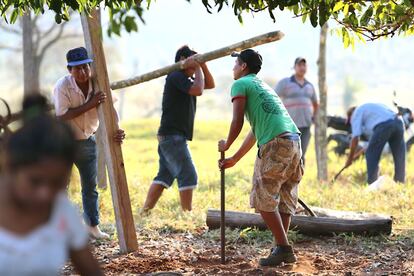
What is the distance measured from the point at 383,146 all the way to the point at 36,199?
886cm

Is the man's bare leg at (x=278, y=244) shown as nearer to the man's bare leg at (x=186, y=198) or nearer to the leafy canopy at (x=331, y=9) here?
the leafy canopy at (x=331, y=9)

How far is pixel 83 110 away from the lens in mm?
6465

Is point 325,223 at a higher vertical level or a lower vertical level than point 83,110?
lower

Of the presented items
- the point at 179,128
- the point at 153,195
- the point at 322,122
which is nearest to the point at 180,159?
the point at 179,128

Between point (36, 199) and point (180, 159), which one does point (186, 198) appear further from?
point (36, 199)

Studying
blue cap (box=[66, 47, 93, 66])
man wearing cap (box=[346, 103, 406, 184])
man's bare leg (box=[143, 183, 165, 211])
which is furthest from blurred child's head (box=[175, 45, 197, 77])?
man wearing cap (box=[346, 103, 406, 184])

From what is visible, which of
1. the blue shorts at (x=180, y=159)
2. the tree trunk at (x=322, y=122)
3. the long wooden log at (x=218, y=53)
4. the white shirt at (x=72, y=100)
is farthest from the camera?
the tree trunk at (x=322, y=122)

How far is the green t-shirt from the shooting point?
595cm

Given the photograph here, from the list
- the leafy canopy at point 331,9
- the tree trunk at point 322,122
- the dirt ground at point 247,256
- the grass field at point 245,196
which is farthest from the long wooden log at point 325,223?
the tree trunk at point 322,122

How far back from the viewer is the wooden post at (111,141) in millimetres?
6387

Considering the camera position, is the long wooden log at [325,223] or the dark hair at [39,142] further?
the long wooden log at [325,223]

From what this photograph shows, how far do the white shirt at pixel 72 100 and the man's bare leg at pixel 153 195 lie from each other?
212cm

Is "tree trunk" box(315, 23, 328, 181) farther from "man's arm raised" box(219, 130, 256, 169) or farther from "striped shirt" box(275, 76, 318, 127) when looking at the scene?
"man's arm raised" box(219, 130, 256, 169)

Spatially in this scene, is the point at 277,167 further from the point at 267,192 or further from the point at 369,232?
the point at 369,232
